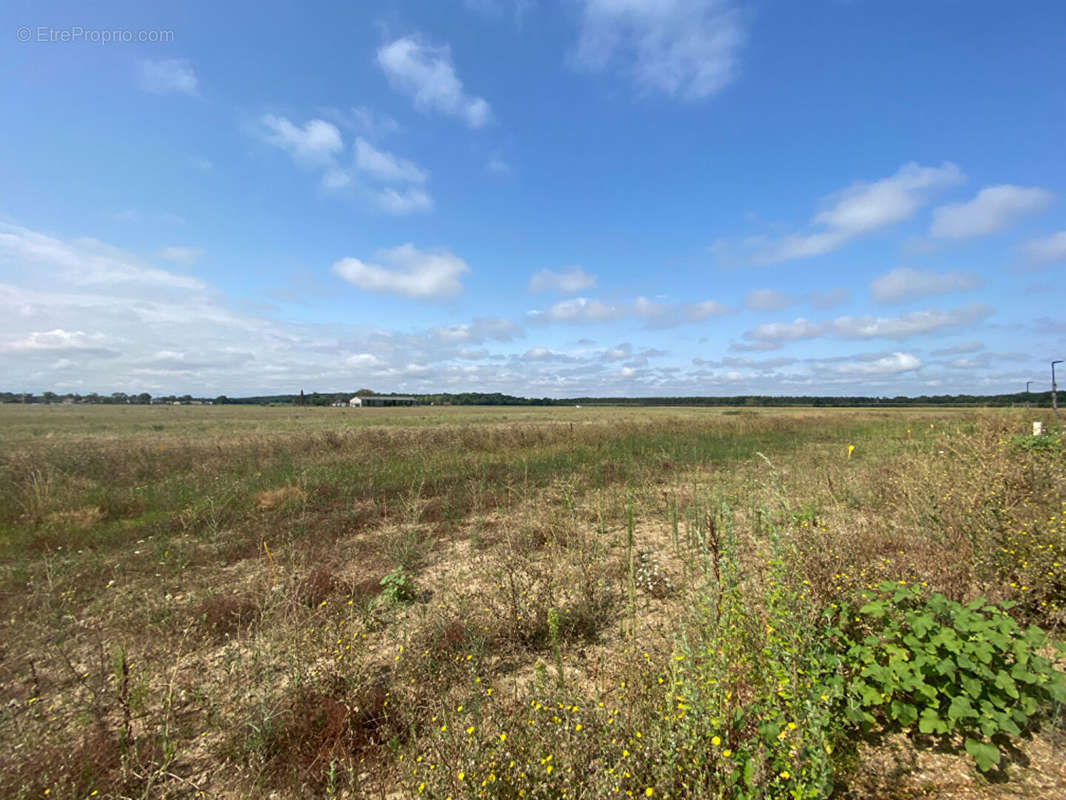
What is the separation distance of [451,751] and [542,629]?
1.76m

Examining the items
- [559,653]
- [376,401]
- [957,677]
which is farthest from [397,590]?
[376,401]

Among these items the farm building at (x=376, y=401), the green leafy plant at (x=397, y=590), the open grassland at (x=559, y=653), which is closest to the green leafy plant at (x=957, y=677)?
the open grassland at (x=559, y=653)

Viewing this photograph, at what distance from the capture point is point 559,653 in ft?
11.1

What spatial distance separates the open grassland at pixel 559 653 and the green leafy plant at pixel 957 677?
2cm

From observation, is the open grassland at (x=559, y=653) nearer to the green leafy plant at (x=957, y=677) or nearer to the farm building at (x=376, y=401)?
the green leafy plant at (x=957, y=677)

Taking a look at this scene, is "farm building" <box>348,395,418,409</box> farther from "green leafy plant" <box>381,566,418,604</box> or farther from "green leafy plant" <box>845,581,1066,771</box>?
"green leafy plant" <box>845,581,1066,771</box>

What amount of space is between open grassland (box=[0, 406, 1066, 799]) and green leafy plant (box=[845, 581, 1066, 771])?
2 centimetres

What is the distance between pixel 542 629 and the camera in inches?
165

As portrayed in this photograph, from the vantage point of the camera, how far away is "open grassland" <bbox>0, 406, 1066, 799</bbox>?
2363 mm

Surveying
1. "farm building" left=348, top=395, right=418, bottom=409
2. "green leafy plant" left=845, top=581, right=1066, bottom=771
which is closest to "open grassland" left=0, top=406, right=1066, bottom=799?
"green leafy plant" left=845, top=581, right=1066, bottom=771

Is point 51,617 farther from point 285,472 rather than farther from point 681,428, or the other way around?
point 681,428

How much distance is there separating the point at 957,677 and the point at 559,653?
8.55 feet

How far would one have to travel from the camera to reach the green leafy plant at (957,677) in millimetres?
2346

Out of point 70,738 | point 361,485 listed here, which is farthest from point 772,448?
point 70,738
